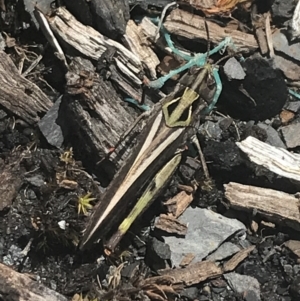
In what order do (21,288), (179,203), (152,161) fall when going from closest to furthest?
(21,288)
(152,161)
(179,203)

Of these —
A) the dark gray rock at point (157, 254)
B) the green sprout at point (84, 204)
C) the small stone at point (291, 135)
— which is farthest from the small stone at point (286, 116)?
the green sprout at point (84, 204)

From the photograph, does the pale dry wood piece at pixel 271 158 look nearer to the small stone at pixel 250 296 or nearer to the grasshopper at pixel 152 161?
the grasshopper at pixel 152 161

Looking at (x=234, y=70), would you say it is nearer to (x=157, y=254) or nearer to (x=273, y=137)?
(x=273, y=137)

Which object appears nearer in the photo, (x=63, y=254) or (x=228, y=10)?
(x=63, y=254)

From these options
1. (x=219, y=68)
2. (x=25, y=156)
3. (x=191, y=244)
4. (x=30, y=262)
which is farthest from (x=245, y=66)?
(x=30, y=262)

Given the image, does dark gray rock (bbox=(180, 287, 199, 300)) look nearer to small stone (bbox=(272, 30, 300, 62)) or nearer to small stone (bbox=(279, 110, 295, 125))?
small stone (bbox=(279, 110, 295, 125))

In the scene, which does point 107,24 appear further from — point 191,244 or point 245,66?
point 191,244

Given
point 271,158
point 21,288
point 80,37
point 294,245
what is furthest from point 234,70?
point 21,288
